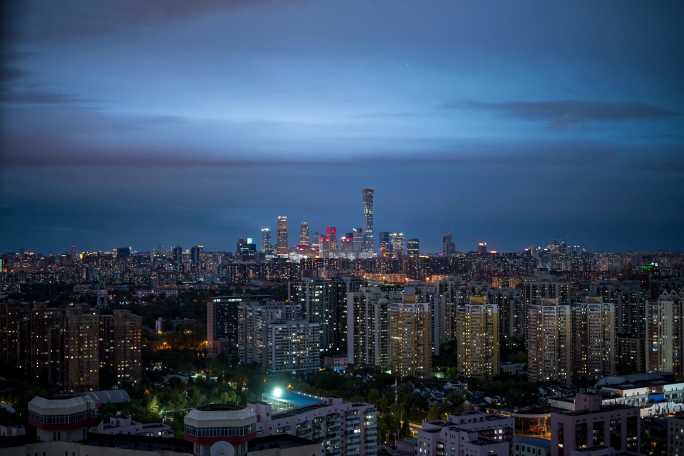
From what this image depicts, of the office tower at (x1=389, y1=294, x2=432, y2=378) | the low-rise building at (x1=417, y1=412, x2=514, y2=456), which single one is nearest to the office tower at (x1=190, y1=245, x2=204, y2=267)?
the office tower at (x1=389, y1=294, x2=432, y2=378)

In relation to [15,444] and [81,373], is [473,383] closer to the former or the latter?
[81,373]

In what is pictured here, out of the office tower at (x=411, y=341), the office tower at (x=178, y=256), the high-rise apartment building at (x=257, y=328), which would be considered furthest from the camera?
the office tower at (x=178, y=256)

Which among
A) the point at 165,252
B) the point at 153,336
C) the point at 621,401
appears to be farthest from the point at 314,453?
the point at 165,252

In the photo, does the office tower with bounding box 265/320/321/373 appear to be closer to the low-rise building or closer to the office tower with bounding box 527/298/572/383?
the office tower with bounding box 527/298/572/383

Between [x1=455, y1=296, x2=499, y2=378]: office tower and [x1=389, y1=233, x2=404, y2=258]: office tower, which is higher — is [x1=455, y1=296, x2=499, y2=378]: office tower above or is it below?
below

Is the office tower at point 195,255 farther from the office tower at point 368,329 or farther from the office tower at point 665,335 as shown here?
the office tower at point 665,335

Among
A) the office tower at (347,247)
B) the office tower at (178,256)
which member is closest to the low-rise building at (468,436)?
the office tower at (178,256)
